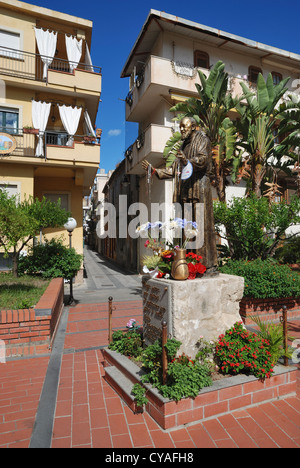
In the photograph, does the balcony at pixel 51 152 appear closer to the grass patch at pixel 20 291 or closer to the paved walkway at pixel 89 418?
the grass patch at pixel 20 291

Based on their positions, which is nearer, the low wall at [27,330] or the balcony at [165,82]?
the low wall at [27,330]

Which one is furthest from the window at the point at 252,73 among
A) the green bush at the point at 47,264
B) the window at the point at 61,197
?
the green bush at the point at 47,264

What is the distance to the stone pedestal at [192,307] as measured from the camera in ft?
12.5

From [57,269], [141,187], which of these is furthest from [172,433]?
[141,187]

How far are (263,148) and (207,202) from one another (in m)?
6.42

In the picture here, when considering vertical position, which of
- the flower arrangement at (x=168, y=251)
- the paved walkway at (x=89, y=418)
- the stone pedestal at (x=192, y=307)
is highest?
the flower arrangement at (x=168, y=251)

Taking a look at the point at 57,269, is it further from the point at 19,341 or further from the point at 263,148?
the point at 263,148

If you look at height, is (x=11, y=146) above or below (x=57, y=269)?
above

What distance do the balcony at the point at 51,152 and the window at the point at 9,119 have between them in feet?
0.39

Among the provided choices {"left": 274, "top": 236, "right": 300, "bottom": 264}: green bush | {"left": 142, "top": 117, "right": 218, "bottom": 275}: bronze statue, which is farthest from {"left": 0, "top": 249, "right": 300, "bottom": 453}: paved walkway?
{"left": 274, "top": 236, "right": 300, "bottom": 264}: green bush

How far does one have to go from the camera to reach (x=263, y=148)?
984 cm

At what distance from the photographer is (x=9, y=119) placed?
12.6 meters

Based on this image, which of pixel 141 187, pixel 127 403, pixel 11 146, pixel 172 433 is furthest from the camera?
pixel 141 187

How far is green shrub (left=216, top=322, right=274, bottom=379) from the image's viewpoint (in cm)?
374
